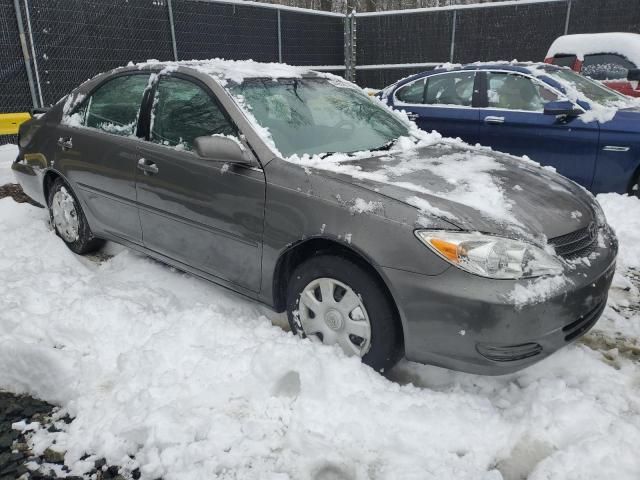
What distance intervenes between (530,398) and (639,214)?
133 inches

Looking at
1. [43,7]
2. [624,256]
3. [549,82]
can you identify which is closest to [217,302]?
[624,256]

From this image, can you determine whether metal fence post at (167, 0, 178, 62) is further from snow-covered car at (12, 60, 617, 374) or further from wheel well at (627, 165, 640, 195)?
wheel well at (627, 165, 640, 195)

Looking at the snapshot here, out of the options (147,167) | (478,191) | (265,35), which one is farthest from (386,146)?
(265,35)

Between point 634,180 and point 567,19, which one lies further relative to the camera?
point 567,19

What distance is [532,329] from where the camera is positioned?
2.34 metres

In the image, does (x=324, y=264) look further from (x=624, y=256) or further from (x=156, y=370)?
(x=624, y=256)

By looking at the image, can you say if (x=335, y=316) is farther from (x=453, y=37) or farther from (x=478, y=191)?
(x=453, y=37)

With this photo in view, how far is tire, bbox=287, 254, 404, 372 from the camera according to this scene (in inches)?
102

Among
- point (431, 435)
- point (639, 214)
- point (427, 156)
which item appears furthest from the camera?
point (639, 214)

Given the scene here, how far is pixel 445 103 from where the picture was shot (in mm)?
6688

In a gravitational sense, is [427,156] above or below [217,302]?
above

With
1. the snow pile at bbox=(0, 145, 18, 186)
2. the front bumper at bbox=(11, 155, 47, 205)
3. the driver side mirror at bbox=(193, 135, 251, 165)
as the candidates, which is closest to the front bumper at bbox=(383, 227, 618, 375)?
the driver side mirror at bbox=(193, 135, 251, 165)

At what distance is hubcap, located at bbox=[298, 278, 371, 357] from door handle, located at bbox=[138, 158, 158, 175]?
1.40 meters

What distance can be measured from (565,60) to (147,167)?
729 cm
